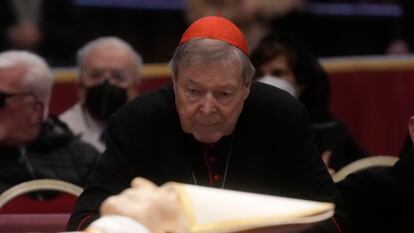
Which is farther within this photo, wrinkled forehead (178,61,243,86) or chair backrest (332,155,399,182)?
chair backrest (332,155,399,182)

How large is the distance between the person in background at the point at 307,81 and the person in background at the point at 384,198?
1.36 meters

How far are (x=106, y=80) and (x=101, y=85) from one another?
0.25 feet

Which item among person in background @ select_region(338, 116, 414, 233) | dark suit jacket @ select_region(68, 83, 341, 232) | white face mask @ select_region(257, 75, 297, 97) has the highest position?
dark suit jacket @ select_region(68, 83, 341, 232)

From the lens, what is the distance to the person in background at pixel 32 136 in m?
5.07

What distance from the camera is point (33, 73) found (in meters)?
5.36

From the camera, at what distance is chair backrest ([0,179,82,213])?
4.46m

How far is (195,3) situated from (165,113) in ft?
8.42

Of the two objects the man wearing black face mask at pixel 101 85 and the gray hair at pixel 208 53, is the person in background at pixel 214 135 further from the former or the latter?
the man wearing black face mask at pixel 101 85

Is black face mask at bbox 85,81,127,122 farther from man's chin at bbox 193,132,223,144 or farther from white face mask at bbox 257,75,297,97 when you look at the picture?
man's chin at bbox 193,132,223,144

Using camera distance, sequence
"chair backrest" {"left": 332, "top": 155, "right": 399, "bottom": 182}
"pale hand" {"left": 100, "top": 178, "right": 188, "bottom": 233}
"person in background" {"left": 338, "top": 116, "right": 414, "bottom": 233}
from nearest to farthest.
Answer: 1. "pale hand" {"left": 100, "top": 178, "right": 188, "bottom": 233}
2. "person in background" {"left": 338, "top": 116, "right": 414, "bottom": 233}
3. "chair backrest" {"left": 332, "top": 155, "right": 399, "bottom": 182}

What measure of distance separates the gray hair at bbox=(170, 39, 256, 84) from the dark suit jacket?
0.80 feet

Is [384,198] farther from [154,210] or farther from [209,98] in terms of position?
[154,210]

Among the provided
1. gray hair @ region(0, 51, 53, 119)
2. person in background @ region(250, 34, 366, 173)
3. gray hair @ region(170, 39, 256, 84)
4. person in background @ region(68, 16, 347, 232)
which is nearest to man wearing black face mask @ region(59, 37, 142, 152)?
gray hair @ region(0, 51, 53, 119)

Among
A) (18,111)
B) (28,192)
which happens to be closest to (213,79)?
(28,192)
